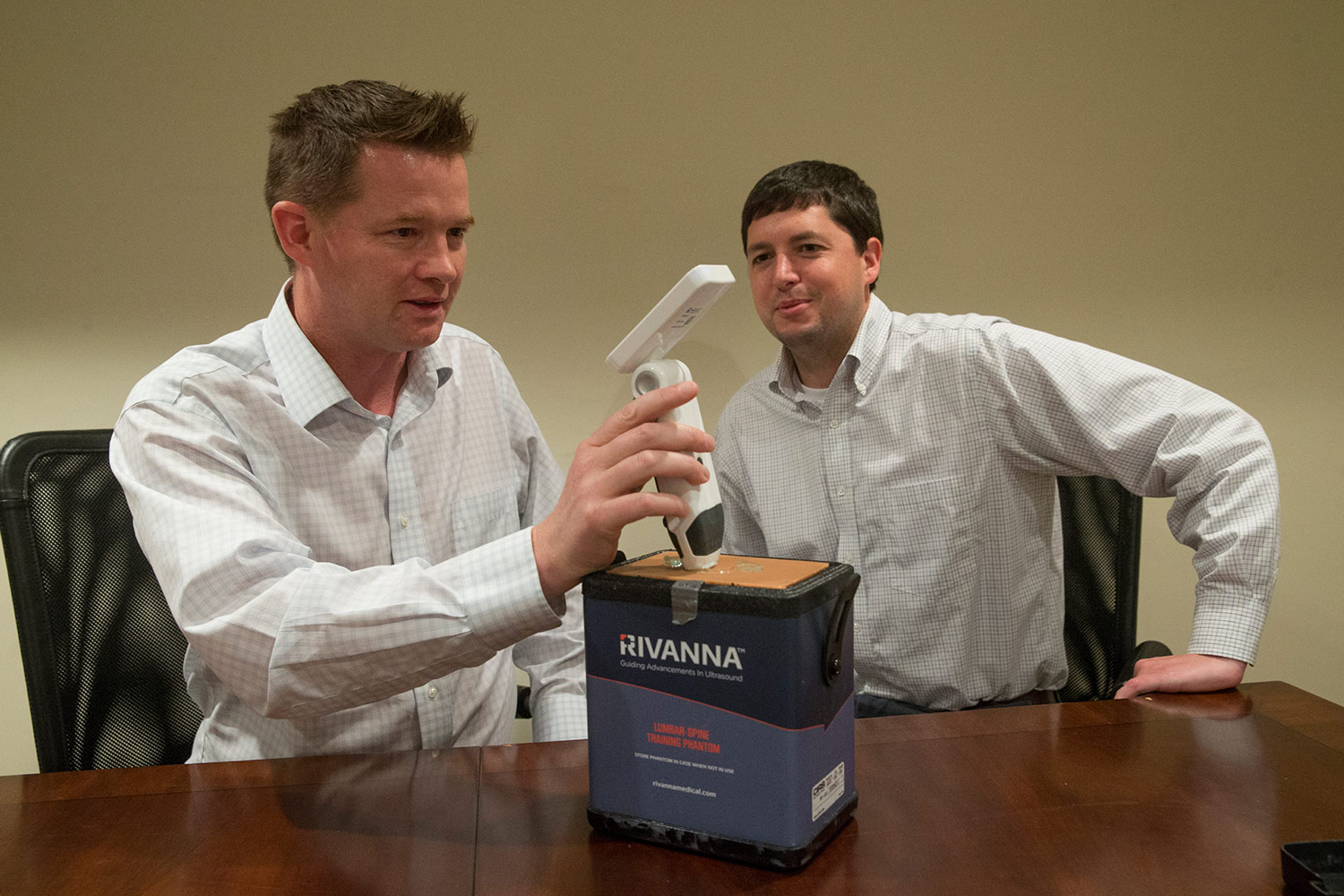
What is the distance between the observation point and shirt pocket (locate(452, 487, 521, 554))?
1.43 m

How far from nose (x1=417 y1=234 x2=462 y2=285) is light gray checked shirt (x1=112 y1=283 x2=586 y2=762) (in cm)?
19

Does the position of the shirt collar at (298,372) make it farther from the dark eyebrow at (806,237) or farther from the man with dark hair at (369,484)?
the dark eyebrow at (806,237)

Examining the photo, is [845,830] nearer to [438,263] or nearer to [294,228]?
[438,263]

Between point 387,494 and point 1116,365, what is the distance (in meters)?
1.26

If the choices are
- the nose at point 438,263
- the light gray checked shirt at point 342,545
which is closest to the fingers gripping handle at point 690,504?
the light gray checked shirt at point 342,545

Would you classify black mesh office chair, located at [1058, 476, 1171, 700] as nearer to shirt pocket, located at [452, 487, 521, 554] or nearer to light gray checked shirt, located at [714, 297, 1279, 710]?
light gray checked shirt, located at [714, 297, 1279, 710]

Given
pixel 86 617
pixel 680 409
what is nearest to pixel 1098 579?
pixel 680 409

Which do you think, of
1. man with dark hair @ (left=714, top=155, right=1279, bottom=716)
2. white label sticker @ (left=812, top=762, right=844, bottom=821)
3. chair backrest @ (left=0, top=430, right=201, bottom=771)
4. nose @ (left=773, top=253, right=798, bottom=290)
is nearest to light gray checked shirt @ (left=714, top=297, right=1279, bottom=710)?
man with dark hair @ (left=714, top=155, right=1279, bottom=716)

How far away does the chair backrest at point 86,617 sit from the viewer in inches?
52.3

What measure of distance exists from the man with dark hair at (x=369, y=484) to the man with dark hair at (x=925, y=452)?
607 mm

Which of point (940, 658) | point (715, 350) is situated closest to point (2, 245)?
point (715, 350)

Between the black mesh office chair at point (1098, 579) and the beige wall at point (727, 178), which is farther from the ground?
the beige wall at point (727, 178)

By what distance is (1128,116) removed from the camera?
253 cm

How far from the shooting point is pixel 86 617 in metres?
1.38
